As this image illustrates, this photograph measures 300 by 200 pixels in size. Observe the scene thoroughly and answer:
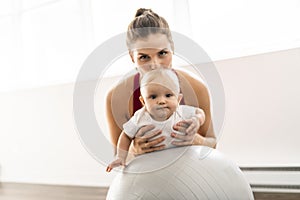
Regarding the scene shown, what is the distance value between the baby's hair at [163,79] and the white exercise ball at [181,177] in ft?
0.55

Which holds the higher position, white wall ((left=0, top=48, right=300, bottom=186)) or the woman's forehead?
the woman's forehead

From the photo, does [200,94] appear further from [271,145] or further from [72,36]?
[72,36]

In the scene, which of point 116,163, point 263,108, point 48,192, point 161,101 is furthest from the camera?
point 48,192

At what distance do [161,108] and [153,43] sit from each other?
0.16 m

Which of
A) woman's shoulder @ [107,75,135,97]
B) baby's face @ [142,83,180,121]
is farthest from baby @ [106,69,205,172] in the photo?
woman's shoulder @ [107,75,135,97]

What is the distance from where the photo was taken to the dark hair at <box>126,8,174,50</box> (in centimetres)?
103

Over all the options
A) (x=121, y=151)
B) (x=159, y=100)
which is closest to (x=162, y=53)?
(x=159, y=100)

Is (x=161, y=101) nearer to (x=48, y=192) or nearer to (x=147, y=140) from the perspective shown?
(x=147, y=140)

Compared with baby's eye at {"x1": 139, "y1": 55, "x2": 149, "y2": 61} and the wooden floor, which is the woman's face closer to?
baby's eye at {"x1": 139, "y1": 55, "x2": 149, "y2": 61}

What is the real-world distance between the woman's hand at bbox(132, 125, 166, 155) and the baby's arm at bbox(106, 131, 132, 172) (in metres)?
0.03

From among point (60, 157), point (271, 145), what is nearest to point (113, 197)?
point (271, 145)

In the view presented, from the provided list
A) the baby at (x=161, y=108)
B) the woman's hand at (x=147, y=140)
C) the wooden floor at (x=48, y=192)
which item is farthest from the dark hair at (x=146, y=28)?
the wooden floor at (x=48, y=192)

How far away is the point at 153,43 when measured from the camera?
39.2 inches

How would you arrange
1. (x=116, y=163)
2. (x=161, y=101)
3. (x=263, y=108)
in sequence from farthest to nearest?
(x=263, y=108)
(x=116, y=163)
(x=161, y=101)
